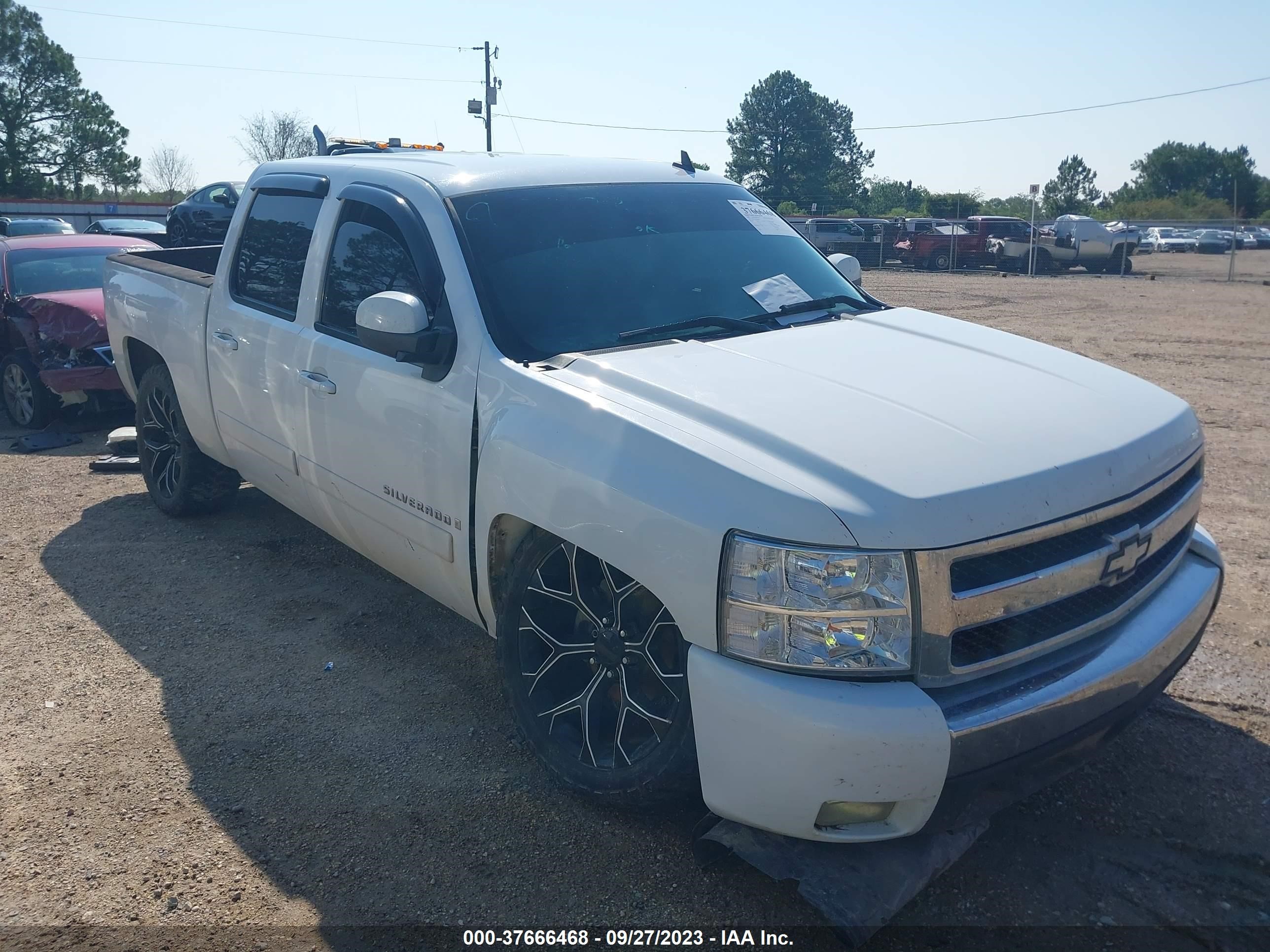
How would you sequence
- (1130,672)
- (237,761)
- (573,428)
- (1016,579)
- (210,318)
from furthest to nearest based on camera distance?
(210,318)
(237,761)
(573,428)
(1130,672)
(1016,579)

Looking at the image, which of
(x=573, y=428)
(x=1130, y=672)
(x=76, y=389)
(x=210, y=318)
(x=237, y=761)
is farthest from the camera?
(x=76, y=389)

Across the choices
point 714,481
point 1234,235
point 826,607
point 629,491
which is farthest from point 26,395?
point 1234,235

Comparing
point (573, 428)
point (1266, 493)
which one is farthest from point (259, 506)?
point (1266, 493)

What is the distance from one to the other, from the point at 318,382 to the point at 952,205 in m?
58.2

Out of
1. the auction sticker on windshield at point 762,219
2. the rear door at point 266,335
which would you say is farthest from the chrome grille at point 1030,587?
the rear door at point 266,335

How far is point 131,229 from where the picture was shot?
71.8 feet

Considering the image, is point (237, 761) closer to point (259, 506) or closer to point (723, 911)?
point (723, 911)

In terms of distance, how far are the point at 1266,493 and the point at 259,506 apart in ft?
20.3

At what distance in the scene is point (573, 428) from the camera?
2936mm

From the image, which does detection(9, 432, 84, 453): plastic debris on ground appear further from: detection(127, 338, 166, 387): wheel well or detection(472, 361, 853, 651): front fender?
detection(472, 361, 853, 651): front fender

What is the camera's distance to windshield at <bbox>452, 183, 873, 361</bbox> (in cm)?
348

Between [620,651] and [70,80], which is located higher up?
[70,80]

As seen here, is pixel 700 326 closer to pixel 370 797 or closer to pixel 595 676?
pixel 595 676

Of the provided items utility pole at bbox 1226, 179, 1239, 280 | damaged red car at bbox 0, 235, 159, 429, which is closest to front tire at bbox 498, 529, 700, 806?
damaged red car at bbox 0, 235, 159, 429
